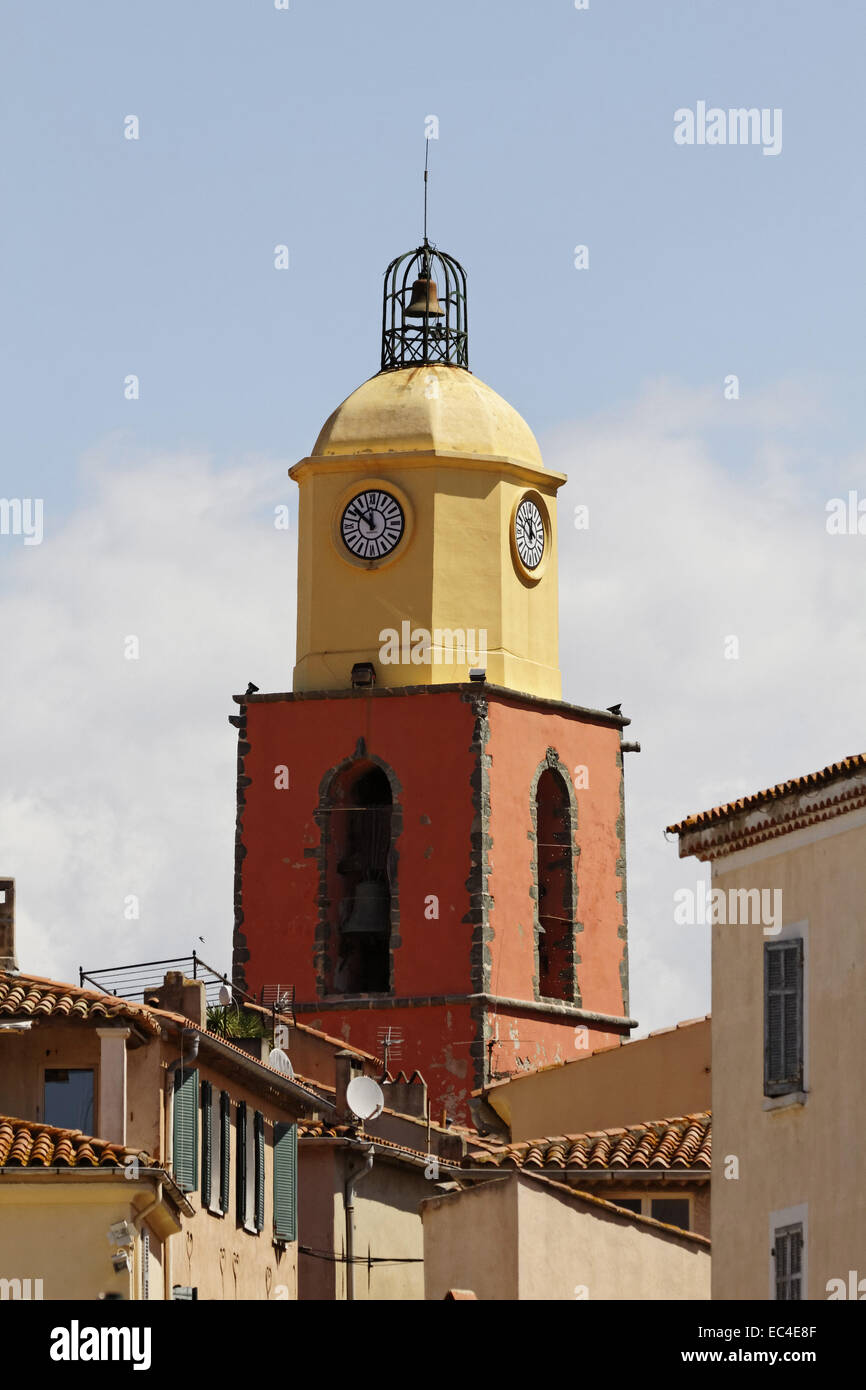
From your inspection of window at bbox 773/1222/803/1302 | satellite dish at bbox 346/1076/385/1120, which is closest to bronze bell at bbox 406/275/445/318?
satellite dish at bbox 346/1076/385/1120

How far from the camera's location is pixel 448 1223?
137ft

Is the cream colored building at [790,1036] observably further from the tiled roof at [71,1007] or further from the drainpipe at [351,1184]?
the drainpipe at [351,1184]

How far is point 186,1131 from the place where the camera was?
43.9 metres

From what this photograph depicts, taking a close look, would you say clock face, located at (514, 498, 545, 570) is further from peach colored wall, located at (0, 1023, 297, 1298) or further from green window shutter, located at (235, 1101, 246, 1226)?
peach colored wall, located at (0, 1023, 297, 1298)

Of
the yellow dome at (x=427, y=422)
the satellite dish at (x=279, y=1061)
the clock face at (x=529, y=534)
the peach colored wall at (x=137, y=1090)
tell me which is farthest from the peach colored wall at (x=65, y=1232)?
the clock face at (x=529, y=534)

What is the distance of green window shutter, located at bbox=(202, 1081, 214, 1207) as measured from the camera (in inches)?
1775

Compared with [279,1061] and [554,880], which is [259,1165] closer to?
[279,1061]

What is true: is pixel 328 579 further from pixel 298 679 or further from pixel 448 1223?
pixel 448 1223

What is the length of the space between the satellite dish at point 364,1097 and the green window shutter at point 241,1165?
5.38 meters

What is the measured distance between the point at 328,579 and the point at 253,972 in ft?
22.7

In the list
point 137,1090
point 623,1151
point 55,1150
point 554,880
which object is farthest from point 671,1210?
point 554,880
